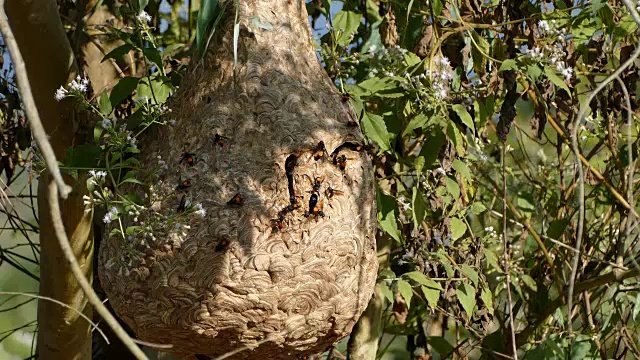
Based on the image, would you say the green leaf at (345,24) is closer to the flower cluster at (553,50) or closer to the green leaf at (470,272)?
the flower cluster at (553,50)

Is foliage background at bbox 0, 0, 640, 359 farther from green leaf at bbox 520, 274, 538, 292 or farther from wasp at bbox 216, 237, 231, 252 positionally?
wasp at bbox 216, 237, 231, 252

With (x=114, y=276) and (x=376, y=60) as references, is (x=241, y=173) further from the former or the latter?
(x=376, y=60)

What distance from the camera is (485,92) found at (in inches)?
113

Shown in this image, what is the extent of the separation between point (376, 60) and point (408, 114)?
7.5 inches

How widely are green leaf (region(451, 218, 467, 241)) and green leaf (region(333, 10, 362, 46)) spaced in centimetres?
60

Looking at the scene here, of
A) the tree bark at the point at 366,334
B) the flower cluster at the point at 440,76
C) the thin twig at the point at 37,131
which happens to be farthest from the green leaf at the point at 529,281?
the thin twig at the point at 37,131

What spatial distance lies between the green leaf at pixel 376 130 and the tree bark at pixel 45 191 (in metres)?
0.75

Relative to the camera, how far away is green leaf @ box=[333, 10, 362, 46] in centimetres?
279

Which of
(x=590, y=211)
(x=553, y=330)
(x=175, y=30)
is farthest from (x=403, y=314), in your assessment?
(x=175, y=30)

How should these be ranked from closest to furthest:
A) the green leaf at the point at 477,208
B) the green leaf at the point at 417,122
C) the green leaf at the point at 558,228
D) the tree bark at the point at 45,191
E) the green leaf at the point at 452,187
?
1. the tree bark at the point at 45,191
2. the green leaf at the point at 417,122
3. the green leaf at the point at 452,187
4. the green leaf at the point at 477,208
5. the green leaf at the point at 558,228

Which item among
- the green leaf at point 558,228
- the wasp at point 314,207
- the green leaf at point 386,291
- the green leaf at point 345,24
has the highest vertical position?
the green leaf at point 345,24

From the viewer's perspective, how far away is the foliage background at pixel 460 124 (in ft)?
8.52

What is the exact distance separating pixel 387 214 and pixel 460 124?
0.35m

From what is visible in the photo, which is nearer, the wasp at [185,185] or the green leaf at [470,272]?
the wasp at [185,185]
